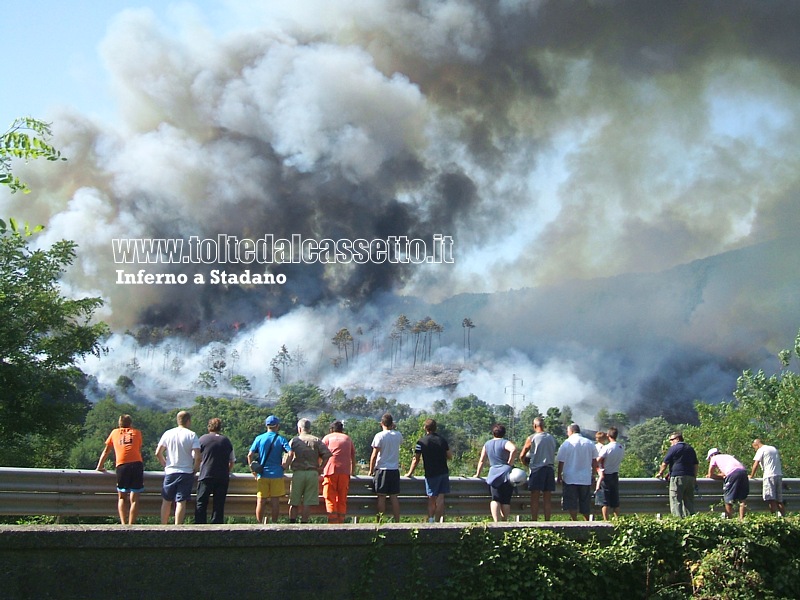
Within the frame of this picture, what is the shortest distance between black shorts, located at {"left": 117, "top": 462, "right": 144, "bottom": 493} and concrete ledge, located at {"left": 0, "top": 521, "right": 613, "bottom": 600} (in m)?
4.38

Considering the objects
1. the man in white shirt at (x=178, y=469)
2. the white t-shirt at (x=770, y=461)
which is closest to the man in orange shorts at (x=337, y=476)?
the man in white shirt at (x=178, y=469)

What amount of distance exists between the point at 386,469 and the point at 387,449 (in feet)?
0.96

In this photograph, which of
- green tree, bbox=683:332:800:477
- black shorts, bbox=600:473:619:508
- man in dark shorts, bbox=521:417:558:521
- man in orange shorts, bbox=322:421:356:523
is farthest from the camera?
green tree, bbox=683:332:800:477

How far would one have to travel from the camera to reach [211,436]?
9664 millimetres

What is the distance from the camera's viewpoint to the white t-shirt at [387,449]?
416 inches

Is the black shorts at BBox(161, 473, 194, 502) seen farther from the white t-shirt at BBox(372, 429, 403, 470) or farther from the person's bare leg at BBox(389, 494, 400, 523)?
the person's bare leg at BBox(389, 494, 400, 523)

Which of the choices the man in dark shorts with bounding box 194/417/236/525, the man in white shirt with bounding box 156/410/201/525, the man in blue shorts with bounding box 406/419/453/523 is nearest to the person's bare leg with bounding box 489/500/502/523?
the man in blue shorts with bounding box 406/419/453/523

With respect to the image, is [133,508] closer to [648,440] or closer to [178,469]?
[178,469]

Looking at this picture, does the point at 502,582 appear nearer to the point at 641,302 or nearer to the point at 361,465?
the point at 361,465

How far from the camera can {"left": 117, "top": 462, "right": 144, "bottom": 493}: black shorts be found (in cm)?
932

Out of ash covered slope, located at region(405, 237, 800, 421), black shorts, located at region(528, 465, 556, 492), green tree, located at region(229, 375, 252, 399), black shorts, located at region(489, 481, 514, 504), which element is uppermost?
ash covered slope, located at region(405, 237, 800, 421)

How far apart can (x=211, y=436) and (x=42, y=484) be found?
6.01ft

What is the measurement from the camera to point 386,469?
1049cm

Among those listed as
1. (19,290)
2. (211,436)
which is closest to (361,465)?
(19,290)
